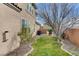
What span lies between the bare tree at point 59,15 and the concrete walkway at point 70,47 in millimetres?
120

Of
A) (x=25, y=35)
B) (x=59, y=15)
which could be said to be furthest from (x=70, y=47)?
(x=25, y=35)

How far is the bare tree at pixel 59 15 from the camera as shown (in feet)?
6.72

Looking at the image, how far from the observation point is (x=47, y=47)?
6.84 feet

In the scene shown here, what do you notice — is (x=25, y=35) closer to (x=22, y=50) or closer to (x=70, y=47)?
(x=22, y=50)

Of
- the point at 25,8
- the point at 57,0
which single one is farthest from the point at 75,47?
the point at 25,8

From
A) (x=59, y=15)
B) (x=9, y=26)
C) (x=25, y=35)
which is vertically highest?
(x=59, y=15)

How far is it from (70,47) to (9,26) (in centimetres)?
71

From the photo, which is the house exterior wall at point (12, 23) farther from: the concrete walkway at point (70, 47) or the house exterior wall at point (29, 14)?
the concrete walkway at point (70, 47)

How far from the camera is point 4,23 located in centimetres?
201

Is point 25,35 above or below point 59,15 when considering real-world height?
below

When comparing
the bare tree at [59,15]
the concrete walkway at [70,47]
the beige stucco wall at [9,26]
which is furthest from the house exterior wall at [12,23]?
the concrete walkway at [70,47]

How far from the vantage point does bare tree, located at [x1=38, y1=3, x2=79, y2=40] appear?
2.05 meters

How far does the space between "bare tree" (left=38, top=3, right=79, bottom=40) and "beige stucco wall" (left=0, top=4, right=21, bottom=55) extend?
0.93ft

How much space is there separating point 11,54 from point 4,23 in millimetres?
350
